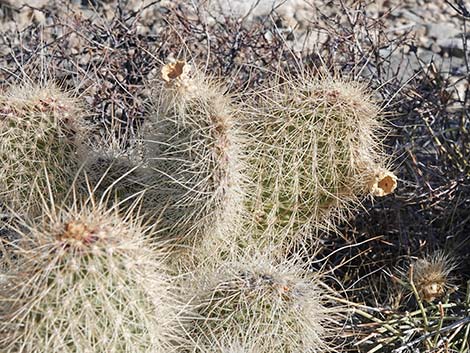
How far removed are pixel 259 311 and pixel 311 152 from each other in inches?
21.3

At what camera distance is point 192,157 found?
7.21 ft

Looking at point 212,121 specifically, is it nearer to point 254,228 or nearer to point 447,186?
point 254,228

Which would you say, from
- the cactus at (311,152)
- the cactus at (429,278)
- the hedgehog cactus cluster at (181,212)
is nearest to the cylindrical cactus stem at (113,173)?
the hedgehog cactus cluster at (181,212)

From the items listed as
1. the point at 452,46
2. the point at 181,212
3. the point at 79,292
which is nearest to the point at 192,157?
the point at 181,212

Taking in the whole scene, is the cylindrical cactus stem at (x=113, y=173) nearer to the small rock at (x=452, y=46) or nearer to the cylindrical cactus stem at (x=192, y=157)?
the cylindrical cactus stem at (x=192, y=157)

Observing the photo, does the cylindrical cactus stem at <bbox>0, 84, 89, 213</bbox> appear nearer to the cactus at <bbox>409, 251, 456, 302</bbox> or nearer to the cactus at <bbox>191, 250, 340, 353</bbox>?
the cactus at <bbox>191, 250, 340, 353</bbox>

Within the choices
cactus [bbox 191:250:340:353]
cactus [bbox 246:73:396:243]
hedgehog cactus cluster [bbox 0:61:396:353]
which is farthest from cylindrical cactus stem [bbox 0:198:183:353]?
cactus [bbox 246:73:396:243]

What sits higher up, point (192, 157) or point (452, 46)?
point (452, 46)

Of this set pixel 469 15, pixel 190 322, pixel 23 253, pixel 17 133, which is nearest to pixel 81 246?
pixel 23 253

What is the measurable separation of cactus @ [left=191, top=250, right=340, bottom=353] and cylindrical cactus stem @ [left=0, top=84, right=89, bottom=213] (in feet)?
1.83

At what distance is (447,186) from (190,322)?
1.34 metres

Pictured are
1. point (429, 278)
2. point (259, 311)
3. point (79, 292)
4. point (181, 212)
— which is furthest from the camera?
point (429, 278)

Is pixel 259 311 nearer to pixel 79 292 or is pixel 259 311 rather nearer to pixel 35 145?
pixel 79 292

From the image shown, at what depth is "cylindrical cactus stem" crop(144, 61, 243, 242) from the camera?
7.18 feet
